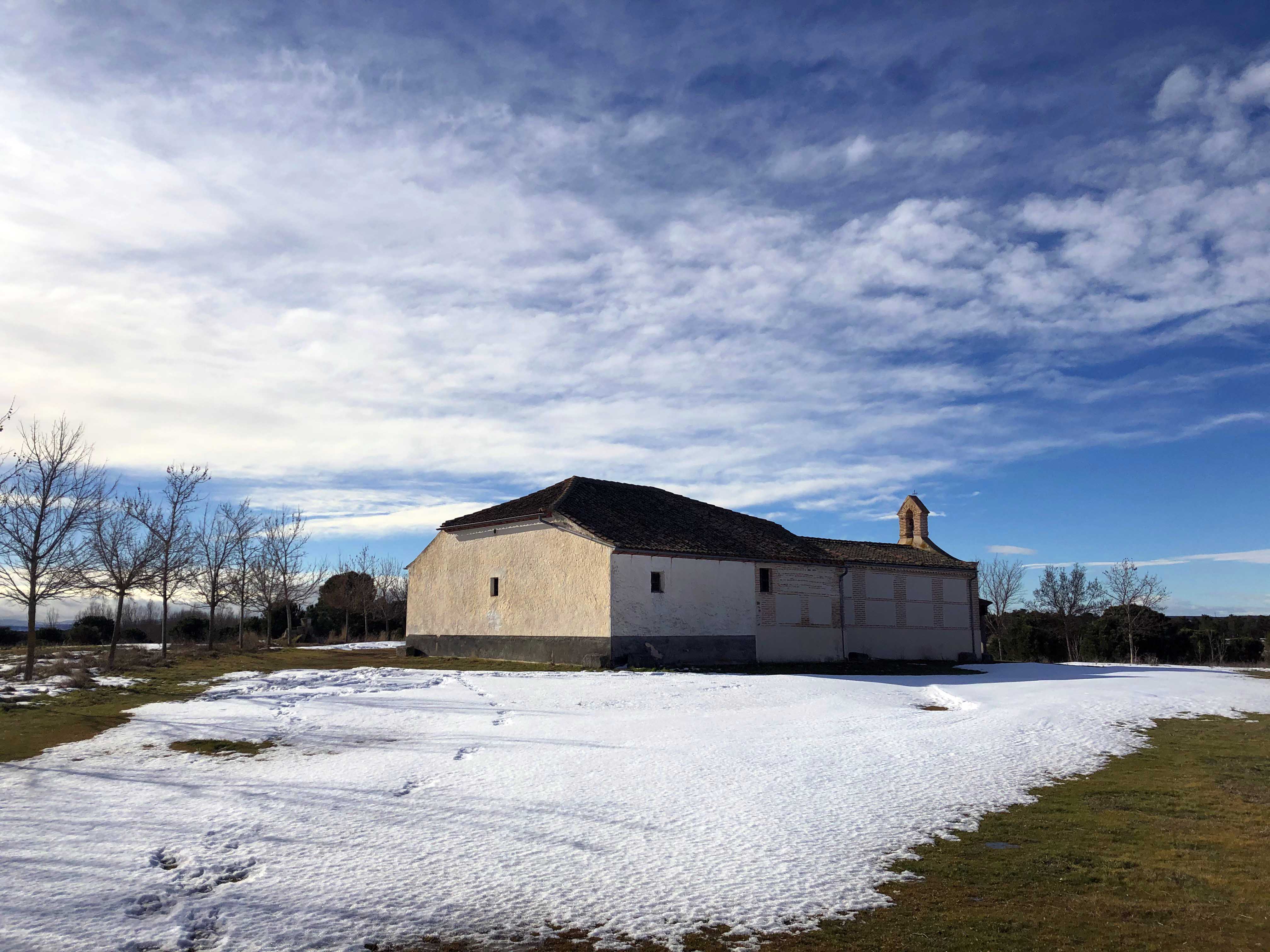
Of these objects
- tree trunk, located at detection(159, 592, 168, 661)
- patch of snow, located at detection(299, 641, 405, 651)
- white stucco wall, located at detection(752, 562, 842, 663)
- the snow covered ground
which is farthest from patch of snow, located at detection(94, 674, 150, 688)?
white stucco wall, located at detection(752, 562, 842, 663)

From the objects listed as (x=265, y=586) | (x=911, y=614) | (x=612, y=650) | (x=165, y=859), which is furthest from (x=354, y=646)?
(x=165, y=859)

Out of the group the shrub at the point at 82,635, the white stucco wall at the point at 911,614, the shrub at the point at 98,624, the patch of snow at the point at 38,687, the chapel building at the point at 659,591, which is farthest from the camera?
the shrub at the point at 98,624

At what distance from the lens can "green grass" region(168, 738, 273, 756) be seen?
961 centimetres

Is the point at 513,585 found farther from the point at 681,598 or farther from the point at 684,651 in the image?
the point at 684,651

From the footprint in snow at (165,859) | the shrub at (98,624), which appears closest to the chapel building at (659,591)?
the shrub at (98,624)

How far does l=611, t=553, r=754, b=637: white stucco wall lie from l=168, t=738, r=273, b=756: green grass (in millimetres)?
14484

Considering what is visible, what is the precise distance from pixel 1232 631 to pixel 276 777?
5957 cm

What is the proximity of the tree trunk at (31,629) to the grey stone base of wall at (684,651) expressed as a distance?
13.7 metres

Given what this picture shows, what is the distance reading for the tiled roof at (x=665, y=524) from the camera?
86.9 ft

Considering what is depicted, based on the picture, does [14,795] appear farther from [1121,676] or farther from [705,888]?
[1121,676]

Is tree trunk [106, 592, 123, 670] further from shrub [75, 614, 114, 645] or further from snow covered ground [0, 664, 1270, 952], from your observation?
shrub [75, 614, 114, 645]

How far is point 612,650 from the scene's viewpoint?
23938 mm

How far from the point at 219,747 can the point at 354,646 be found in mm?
30303

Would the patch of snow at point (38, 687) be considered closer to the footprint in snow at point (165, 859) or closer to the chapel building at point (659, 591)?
the footprint in snow at point (165, 859)
